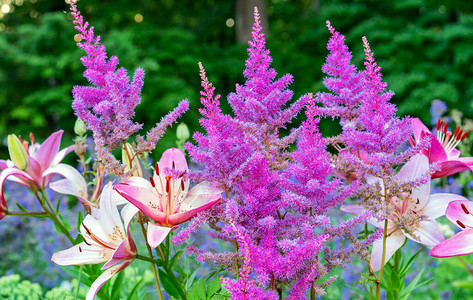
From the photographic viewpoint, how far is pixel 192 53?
8789mm

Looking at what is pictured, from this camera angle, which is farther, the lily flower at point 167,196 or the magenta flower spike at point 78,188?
the magenta flower spike at point 78,188

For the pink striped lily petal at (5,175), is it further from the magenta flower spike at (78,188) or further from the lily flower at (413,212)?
the lily flower at (413,212)

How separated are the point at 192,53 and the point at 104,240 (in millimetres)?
8050

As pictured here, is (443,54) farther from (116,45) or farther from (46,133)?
(46,133)

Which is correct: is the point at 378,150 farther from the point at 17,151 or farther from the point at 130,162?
the point at 17,151

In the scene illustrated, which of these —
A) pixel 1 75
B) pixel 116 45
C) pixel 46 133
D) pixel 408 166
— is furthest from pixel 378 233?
pixel 46 133

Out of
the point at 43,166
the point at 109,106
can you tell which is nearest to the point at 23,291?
the point at 43,166

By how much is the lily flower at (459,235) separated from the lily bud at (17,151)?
85 cm

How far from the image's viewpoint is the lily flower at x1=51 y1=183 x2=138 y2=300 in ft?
2.98

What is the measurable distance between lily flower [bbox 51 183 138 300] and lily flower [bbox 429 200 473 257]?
54cm

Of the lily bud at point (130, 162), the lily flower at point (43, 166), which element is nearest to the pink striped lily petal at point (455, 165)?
the lily bud at point (130, 162)

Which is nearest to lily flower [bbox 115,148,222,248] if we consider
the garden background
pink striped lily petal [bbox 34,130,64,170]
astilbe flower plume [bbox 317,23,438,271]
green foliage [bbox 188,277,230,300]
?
green foliage [bbox 188,277,230,300]

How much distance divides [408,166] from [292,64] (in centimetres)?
841

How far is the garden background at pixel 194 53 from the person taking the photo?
7629mm
